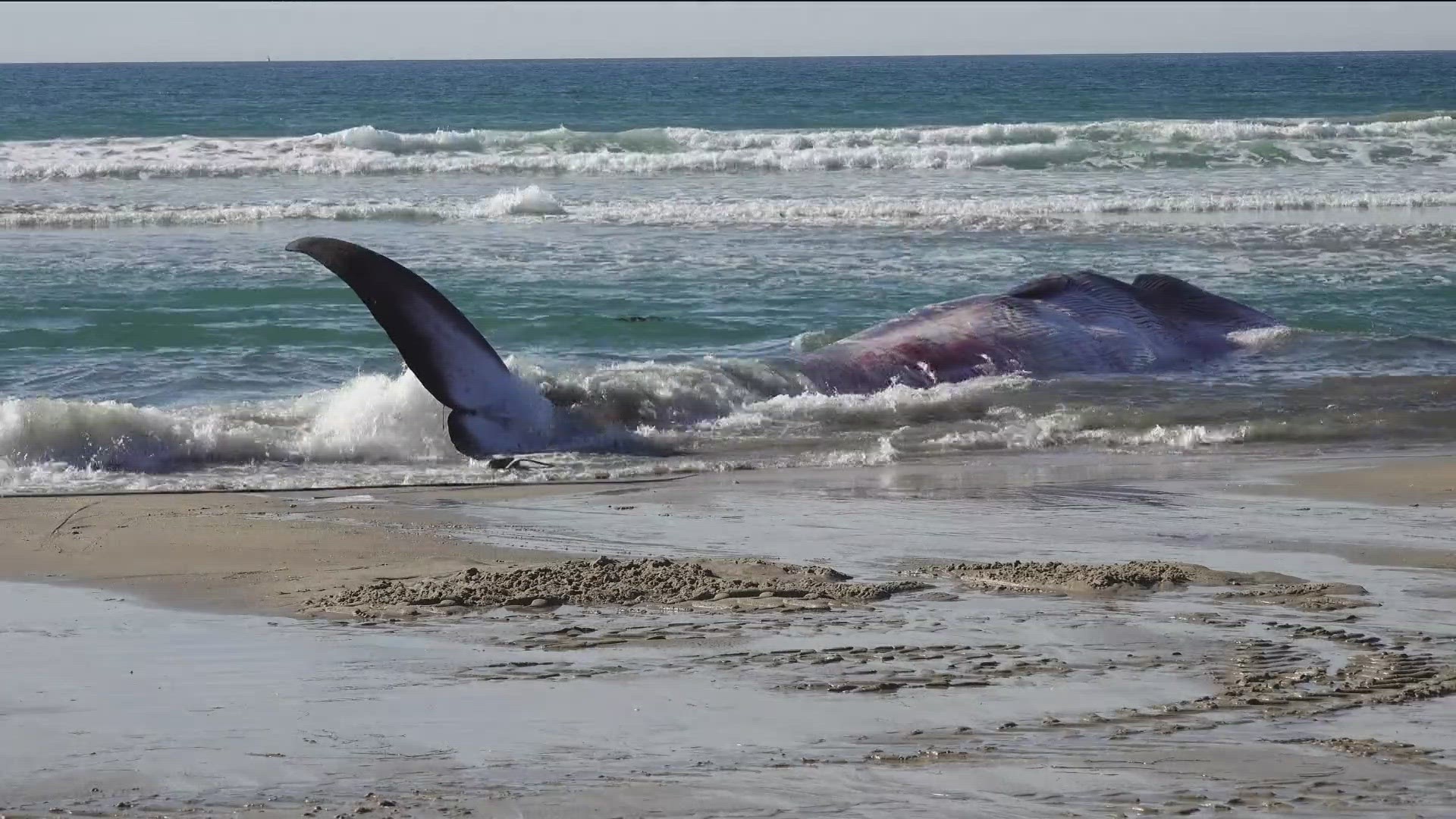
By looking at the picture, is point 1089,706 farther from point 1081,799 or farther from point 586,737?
point 586,737

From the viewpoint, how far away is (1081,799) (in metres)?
3.36

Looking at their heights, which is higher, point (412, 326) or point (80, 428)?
point (412, 326)

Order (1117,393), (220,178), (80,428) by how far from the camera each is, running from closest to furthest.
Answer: (80,428), (1117,393), (220,178)

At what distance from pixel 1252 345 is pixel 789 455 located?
13.0 ft

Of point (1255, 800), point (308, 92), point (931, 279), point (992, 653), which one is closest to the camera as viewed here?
point (1255, 800)

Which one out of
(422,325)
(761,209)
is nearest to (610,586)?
(422,325)

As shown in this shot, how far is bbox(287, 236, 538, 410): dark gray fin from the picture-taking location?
24.7 feet

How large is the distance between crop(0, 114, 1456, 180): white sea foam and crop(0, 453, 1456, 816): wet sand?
2427 cm

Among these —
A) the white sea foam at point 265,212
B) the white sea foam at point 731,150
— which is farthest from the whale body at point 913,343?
the white sea foam at point 731,150

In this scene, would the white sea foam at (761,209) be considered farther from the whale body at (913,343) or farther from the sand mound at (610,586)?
the sand mound at (610,586)

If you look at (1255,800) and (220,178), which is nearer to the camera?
(1255,800)

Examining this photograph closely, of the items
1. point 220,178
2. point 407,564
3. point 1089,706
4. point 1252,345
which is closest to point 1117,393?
point 1252,345

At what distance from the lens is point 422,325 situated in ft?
25.3

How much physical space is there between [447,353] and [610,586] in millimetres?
2766
